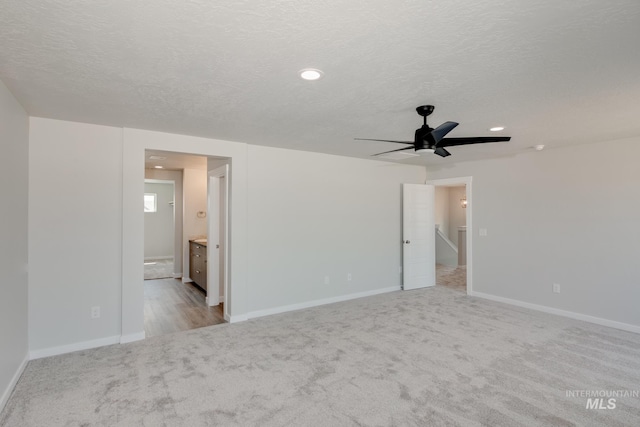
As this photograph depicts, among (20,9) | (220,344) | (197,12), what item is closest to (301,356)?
(220,344)

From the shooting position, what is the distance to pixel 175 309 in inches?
198

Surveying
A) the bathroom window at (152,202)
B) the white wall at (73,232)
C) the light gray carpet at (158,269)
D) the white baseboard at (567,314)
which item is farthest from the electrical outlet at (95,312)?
the bathroom window at (152,202)

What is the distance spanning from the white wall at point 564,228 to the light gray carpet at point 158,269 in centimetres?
679

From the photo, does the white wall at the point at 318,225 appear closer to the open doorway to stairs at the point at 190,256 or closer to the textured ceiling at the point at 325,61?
the open doorway to stairs at the point at 190,256

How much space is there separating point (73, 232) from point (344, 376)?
3.13 metres

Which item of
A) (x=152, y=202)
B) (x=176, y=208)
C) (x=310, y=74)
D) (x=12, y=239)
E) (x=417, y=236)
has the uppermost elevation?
(x=310, y=74)

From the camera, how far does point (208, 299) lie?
211 inches

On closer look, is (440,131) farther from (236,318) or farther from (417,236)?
(417,236)

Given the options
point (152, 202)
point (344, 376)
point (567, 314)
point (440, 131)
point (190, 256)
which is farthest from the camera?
point (152, 202)

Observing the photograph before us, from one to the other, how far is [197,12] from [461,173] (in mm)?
5517

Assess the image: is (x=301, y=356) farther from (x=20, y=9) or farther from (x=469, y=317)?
(x=20, y=9)

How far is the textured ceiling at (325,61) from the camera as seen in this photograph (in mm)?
1593

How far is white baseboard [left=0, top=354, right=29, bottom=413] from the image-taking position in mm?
2445

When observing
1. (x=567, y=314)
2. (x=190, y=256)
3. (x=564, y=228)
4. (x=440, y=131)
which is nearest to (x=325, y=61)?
(x=440, y=131)
